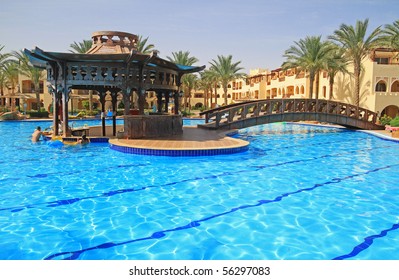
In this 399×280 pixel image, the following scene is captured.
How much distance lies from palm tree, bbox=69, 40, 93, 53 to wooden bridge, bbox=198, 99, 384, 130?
21646 millimetres

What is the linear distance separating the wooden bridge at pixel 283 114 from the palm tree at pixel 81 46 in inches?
852

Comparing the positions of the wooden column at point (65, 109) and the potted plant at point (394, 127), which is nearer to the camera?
the wooden column at point (65, 109)

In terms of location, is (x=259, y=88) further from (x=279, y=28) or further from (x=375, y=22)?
(x=279, y=28)

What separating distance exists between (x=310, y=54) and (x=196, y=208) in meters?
28.3

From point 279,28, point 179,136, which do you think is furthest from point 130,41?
point 279,28

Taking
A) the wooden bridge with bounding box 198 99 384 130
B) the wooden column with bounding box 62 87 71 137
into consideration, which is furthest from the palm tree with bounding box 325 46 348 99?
the wooden column with bounding box 62 87 71 137

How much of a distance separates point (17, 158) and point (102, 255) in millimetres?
9908

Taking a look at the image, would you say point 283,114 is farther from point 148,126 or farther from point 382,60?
point 382,60

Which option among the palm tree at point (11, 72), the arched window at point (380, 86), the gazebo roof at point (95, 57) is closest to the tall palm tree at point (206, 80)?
the arched window at point (380, 86)

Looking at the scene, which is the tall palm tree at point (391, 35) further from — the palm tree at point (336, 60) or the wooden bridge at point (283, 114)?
the wooden bridge at point (283, 114)

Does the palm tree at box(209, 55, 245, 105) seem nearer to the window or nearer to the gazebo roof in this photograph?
the window

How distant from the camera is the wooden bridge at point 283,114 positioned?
22344mm

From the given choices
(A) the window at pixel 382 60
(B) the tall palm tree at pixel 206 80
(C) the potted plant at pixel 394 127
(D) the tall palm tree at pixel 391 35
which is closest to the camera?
(C) the potted plant at pixel 394 127

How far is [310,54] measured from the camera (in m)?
32.0
